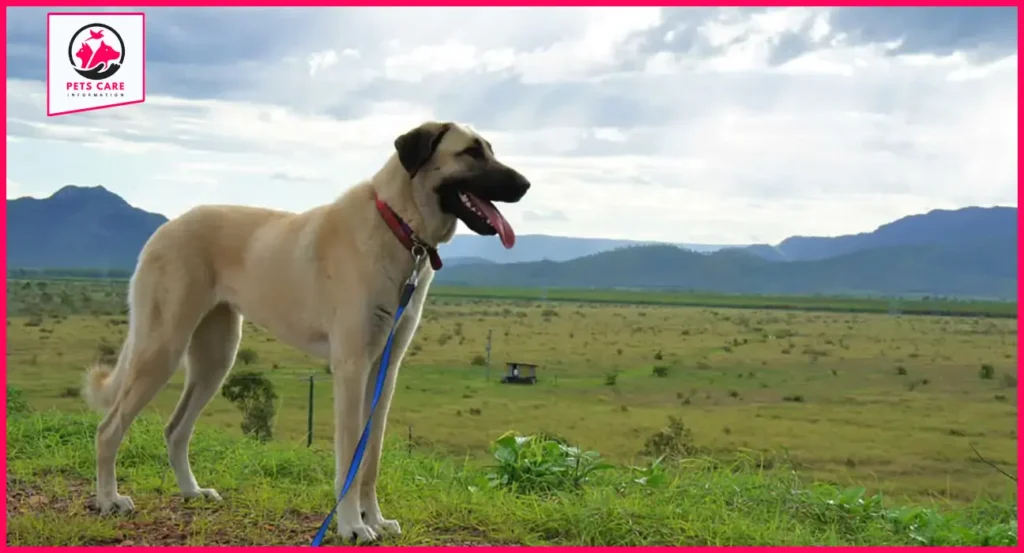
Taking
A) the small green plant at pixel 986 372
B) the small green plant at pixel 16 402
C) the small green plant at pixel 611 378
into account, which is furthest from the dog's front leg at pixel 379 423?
the small green plant at pixel 986 372

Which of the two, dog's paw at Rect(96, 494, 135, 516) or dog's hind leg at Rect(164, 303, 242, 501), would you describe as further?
dog's hind leg at Rect(164, 303, 242, 501)

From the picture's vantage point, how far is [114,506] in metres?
5.02

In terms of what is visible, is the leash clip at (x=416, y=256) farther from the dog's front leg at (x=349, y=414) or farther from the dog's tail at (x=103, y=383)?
the dog's tail at (x=103, y=383)

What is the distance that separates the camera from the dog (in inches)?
169

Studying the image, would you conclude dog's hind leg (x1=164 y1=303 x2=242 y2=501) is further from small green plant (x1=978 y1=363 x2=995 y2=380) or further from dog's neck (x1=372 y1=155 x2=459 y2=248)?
small green plant (x1=978 y1=363 x2=995 y2=380)

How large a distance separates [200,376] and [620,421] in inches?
1214

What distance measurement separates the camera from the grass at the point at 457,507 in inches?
187

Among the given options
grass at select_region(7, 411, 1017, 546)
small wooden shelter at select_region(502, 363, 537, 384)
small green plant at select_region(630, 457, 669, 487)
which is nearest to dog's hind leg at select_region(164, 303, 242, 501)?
grass at select_region(7, 411, 1017, 546)

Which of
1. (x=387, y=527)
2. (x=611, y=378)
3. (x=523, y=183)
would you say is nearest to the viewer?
(x=523, y=183)

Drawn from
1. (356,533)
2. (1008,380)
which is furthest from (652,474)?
(1008,380)

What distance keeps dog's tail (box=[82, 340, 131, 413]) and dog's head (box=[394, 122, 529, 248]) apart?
7.47 feet

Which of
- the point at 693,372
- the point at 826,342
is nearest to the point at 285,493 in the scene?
the point at 693,372

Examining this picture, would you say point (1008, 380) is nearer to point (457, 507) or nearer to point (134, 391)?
point (457, 507)

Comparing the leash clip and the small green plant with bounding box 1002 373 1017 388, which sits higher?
the leash clip
